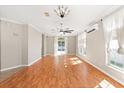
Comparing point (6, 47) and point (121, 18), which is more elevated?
point (121, 18)

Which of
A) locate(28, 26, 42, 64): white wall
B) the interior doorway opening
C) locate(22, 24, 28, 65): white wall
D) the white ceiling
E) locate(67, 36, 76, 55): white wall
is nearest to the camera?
the white ceiling

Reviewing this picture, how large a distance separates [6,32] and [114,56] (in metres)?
5.29

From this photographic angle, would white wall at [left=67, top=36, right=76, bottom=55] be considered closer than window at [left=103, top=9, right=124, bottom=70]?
No

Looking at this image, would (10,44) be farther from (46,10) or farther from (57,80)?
(57,80)

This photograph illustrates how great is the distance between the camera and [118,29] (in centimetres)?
418

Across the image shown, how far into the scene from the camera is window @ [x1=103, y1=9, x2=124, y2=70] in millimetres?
4055


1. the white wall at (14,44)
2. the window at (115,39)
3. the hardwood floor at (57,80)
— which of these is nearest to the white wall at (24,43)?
the white wall at (14,44)

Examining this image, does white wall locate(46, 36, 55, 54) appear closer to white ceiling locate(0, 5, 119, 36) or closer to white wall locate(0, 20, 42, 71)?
white wall locate(0, 20, 42, 71)

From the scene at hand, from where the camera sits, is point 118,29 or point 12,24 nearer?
point 118,29

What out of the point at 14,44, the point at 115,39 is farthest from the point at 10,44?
the point at 115,39

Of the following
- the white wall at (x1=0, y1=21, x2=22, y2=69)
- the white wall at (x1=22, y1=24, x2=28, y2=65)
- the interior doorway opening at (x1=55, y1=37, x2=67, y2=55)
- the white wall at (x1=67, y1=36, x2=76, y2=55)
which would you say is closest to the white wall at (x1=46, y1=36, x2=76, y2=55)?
the white wall at (x1=67, y1=36, x2=76, y2=55)

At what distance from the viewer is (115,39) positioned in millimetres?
4562
